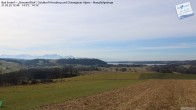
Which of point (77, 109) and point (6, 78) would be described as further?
point (6, 78)

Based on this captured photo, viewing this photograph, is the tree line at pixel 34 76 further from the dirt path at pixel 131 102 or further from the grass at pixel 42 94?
the dirt path at pixel 131 102

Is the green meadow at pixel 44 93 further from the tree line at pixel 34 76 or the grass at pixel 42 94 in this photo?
the tree line at pixel 34 76

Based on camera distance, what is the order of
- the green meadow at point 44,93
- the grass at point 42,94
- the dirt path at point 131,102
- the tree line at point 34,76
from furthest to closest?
the tree line at point 34,76, the green meadow at point 44,93, the grass at point 42,94, the dirt path at point 131,102

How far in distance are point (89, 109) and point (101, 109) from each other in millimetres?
954

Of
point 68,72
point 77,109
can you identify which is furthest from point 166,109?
point 68,72

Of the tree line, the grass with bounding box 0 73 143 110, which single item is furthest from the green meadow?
the tree line

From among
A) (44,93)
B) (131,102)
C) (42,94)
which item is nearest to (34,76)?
(44,93)

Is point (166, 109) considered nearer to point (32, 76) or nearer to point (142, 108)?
point (142, 108)

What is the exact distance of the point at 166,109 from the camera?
26.7 meters

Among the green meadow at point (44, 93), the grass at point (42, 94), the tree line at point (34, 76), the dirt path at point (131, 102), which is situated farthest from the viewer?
the tree line at point (34, 76)

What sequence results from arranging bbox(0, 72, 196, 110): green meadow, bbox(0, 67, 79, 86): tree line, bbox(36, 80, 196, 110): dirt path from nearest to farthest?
1. bbox(36, 80, 196, 110): dirt path
2. bbox(0, 72, 196, 110): green meadow
3. bbox(0, 67, 79, 86): tree line

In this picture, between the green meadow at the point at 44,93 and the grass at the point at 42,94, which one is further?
the green meadow at the point at 44,93

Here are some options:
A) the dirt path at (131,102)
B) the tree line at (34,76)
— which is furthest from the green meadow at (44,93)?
the tree line at (34,76)

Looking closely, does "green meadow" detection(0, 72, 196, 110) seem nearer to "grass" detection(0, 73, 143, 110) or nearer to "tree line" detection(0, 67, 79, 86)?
"grass" detection(0, 73, 143, 110)
